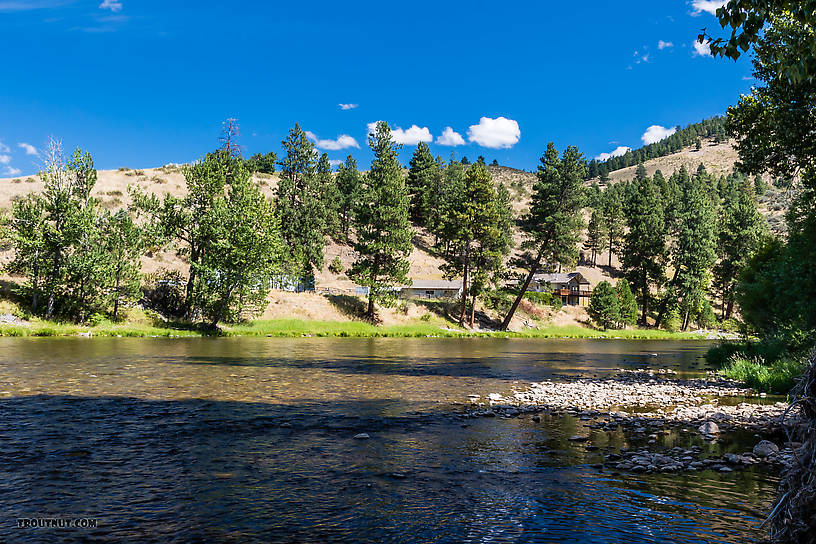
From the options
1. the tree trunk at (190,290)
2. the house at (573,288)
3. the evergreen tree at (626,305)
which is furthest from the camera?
the house at (573,288)

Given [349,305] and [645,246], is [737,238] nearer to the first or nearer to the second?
[645,246]

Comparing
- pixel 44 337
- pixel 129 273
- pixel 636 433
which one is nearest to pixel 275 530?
pixel 636 433

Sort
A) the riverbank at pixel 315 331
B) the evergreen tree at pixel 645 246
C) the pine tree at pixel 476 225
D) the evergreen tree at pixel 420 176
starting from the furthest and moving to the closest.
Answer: the evergreen tree at pixel 420 176, the evergreen tree at pixel 645 246, the pine tree at pixel 476 225, the riverbank at pixel 315 331

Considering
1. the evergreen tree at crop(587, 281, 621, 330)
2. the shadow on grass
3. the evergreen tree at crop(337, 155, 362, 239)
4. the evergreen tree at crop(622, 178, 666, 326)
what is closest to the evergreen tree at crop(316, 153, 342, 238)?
the evergreen tree at crop(337, 155, 362, 239)

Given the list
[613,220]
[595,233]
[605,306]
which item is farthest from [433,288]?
[613,220]

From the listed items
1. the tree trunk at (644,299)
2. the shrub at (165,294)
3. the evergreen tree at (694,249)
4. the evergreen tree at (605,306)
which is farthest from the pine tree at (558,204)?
the shrub at (165,294)

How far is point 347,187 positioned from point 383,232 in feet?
189

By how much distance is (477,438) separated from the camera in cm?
1392

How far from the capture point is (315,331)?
192 feet

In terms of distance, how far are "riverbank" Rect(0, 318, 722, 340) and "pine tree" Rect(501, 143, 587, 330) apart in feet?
40.9

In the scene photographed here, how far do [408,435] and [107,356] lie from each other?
2490cm

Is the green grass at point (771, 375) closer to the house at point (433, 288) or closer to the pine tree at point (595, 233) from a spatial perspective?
the house at point (433, 288)

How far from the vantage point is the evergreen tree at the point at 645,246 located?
91.8m

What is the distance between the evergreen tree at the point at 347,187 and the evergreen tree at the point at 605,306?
60.0m
